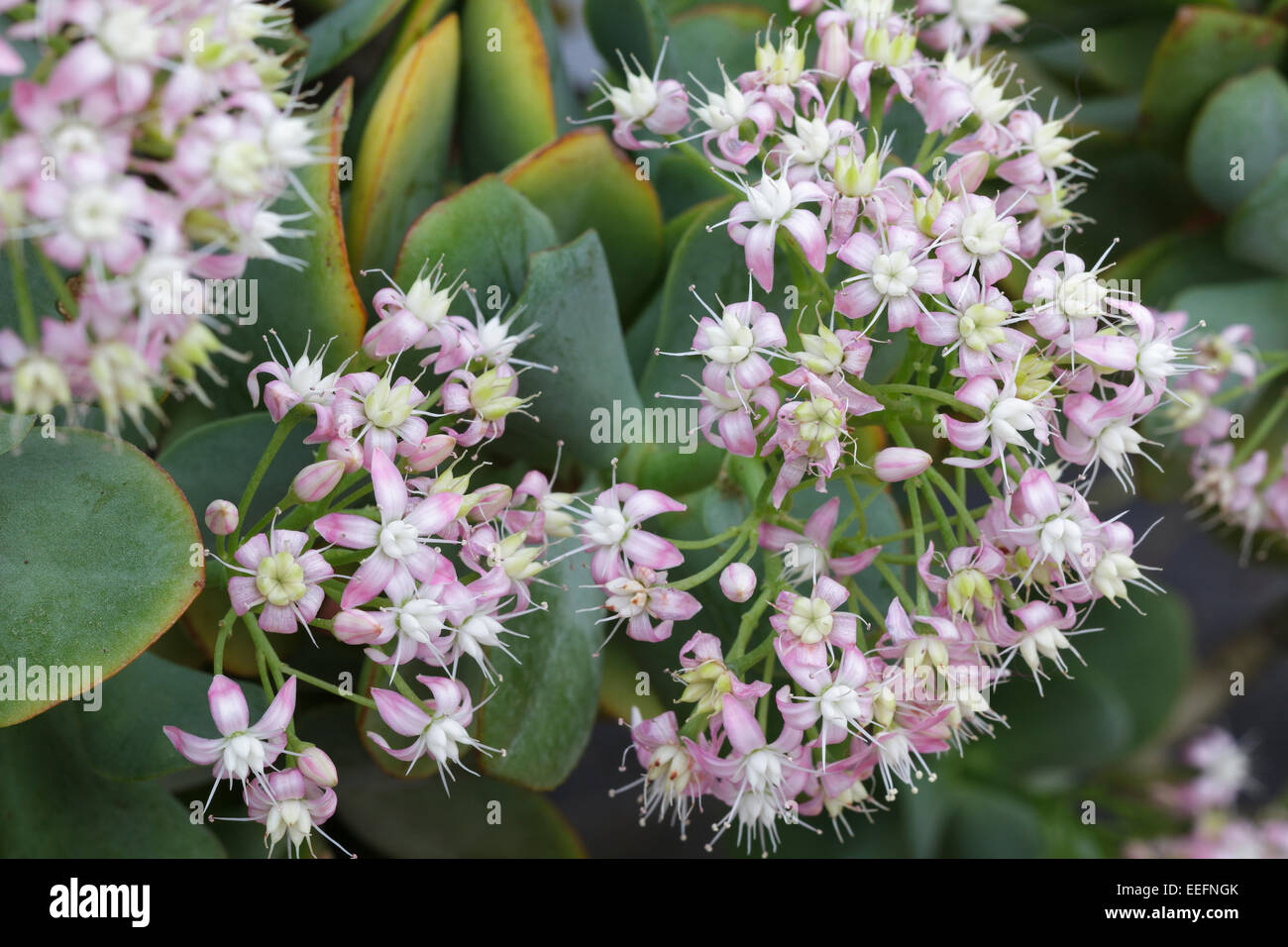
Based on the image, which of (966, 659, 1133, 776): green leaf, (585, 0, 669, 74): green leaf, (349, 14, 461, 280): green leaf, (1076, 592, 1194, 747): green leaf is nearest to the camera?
(349, 14, 461, 280): green leaf

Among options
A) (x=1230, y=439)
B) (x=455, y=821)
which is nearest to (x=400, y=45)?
(x=455, y=821)

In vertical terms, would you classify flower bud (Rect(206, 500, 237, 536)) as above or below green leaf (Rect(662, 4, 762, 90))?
below

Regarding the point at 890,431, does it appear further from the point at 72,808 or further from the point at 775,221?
the point at 72,808

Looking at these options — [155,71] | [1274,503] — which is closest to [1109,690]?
[1274,503]

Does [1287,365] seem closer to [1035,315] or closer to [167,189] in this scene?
[1035,315]

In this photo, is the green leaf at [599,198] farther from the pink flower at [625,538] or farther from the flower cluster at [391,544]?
the pink flower at [625,538]

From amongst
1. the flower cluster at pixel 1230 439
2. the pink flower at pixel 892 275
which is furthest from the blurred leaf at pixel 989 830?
the pink flower at pixel 892 275

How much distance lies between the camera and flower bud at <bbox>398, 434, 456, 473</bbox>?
0.84 m

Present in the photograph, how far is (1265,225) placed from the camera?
130cm

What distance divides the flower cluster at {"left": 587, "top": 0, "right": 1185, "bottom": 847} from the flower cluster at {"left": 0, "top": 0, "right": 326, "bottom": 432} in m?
0.36

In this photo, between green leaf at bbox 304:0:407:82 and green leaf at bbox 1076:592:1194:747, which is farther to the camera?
green leaf at bbox 1076:592:1194:747

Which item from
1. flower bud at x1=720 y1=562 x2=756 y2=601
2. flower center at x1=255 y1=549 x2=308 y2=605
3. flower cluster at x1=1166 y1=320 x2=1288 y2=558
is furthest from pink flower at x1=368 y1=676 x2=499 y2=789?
flower cluster at x1=1166 y1=320 x2=1288 y2=558

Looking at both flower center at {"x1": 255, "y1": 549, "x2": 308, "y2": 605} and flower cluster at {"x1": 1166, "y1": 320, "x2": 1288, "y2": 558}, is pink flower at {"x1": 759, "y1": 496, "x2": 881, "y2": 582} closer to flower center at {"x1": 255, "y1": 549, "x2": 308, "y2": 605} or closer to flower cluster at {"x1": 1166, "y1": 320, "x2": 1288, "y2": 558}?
flower center at {"x1": 255, "y1": 549, "x2": 308, "y2": 605}
